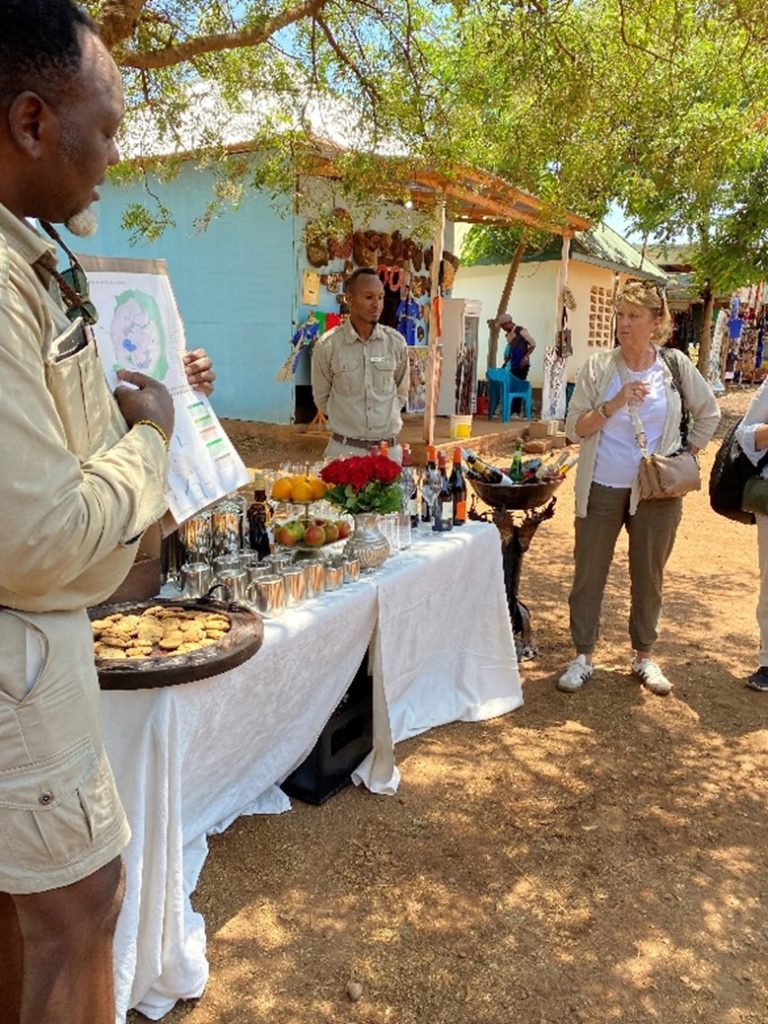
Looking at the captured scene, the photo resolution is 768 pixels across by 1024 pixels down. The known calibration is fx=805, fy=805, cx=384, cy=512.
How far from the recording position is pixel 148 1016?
2.15m

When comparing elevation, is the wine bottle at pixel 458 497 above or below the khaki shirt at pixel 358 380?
below

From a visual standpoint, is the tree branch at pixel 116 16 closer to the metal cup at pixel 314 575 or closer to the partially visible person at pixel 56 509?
the metal cup at pixel 314 575

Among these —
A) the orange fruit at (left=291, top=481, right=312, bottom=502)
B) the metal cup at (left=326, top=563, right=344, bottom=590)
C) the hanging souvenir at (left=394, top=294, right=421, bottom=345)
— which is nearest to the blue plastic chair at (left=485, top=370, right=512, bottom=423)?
the hanging souvenir at (left=394, top=294, right=421, bottom=345)

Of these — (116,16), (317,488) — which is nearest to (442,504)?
(317,488)

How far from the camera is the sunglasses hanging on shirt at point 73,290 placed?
4.01 ft

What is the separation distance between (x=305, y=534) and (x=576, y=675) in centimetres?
205

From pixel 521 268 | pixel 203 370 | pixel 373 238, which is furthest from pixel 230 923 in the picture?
pixel 521 268

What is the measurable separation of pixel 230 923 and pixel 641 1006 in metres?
1.25

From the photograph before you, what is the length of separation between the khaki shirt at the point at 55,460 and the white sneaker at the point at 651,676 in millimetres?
3659

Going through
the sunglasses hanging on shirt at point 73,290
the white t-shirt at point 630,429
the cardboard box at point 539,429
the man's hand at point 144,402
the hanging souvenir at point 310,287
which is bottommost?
the cardboard box at point 539,429

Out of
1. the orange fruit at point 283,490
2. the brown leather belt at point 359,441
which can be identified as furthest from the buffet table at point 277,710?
the brown leather belt at point 359,441

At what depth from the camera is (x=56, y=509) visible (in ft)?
3.42

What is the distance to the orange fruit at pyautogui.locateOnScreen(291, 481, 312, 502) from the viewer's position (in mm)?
3270

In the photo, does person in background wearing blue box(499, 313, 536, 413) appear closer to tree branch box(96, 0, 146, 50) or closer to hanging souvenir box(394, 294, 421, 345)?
hanging souvenir box(394, 294, 421, 345)
